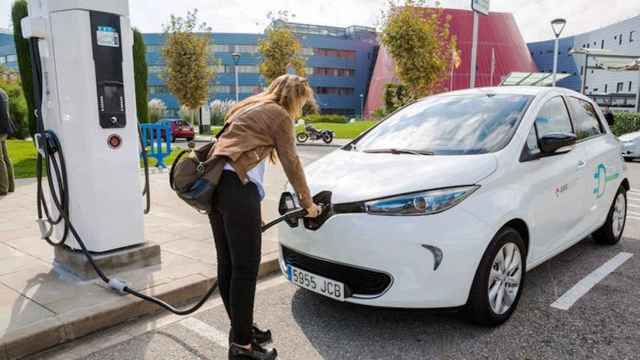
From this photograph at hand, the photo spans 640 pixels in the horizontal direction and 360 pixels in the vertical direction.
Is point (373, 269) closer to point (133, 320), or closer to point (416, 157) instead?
point (416, 157)

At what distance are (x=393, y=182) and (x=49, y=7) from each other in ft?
10.0

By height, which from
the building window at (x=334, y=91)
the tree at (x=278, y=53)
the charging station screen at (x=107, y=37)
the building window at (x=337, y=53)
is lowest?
the charging station screen at (x=107, y=37)

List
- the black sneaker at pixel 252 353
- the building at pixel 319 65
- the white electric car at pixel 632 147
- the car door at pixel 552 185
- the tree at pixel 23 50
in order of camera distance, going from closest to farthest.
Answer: the black sneaker at pixel 252 353, the car door at pixel 552 185, the tree at pixel 23 50, the white electric car at pixel 632 147, the building at pixel 319 65

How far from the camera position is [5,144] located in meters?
7.99

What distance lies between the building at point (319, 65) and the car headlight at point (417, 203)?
70724 mm

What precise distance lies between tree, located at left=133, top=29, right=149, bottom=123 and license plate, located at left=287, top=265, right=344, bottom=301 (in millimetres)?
16667

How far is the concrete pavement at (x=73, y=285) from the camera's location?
10.5 ft

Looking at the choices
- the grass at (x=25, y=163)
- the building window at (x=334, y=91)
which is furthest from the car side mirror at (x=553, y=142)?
the building window at (x=334, y=91)

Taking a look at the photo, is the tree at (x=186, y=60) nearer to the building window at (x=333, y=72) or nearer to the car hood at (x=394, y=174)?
the car hood at (x=394, y=174)

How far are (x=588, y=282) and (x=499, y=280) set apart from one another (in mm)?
1481

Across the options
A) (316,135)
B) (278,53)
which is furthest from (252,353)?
(278,53)

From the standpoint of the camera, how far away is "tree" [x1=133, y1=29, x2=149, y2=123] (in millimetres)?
18511

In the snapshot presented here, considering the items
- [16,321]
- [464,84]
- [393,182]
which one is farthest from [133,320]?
[464,84]

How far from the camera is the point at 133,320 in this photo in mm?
3633
